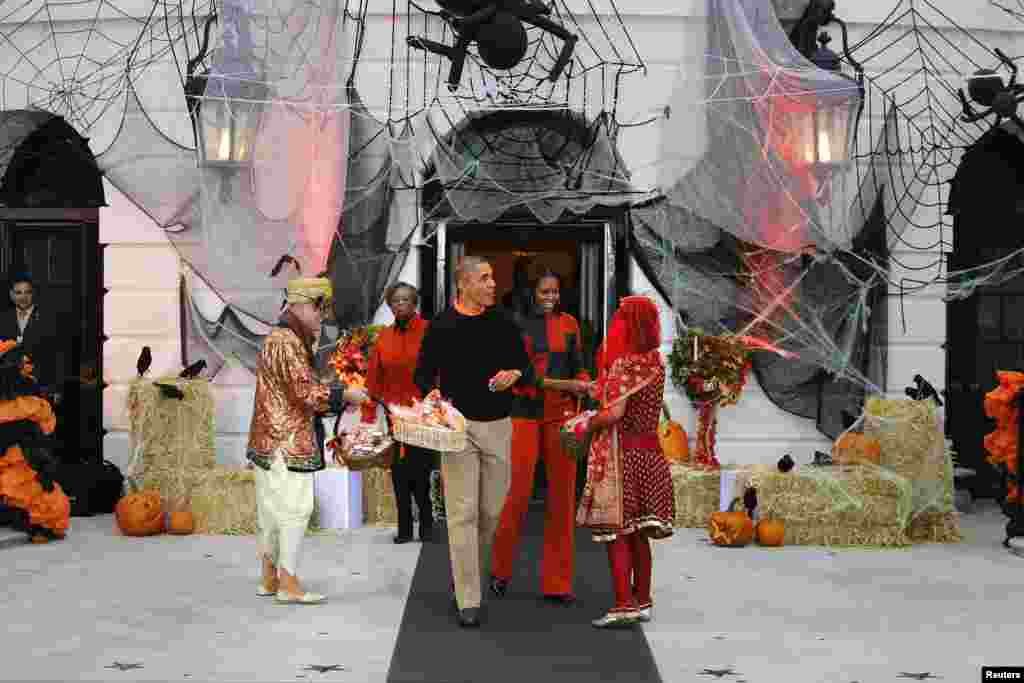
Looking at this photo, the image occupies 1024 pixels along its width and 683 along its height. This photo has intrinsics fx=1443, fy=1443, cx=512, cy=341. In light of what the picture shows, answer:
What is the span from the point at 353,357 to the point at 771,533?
334cm

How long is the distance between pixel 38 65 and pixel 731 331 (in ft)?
20.7

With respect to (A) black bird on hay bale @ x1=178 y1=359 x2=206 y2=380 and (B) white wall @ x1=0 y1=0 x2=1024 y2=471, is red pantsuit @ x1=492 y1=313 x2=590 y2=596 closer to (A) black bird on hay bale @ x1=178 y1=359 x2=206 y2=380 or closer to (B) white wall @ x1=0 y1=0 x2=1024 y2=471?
(A) black bird on hay bale @ x1=178 y1=359 x2=206 y2=380

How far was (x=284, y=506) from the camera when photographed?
310 inches

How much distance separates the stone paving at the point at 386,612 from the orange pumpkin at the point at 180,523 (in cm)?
18

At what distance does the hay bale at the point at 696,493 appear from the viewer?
1098cm

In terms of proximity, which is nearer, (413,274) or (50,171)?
(413,274)

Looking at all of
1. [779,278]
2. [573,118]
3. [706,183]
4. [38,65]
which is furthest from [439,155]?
[38,65]

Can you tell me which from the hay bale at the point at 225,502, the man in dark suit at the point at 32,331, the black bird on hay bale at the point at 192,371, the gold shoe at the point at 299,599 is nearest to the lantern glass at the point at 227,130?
the black bird on hay bale at the point at 192,371

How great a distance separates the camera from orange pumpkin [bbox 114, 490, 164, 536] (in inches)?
415

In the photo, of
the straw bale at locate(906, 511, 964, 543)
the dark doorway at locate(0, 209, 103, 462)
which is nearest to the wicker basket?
the straw bale at locate(906, 511, 964, 543)

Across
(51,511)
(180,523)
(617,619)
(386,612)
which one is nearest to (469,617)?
(386,612)

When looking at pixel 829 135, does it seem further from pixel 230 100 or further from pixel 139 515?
pixel 139 515

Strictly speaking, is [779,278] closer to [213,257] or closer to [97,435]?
[213,257]

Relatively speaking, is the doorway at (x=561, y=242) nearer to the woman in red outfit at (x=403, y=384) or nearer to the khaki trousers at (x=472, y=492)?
the woman in red outfit at (x=403, y=384)
